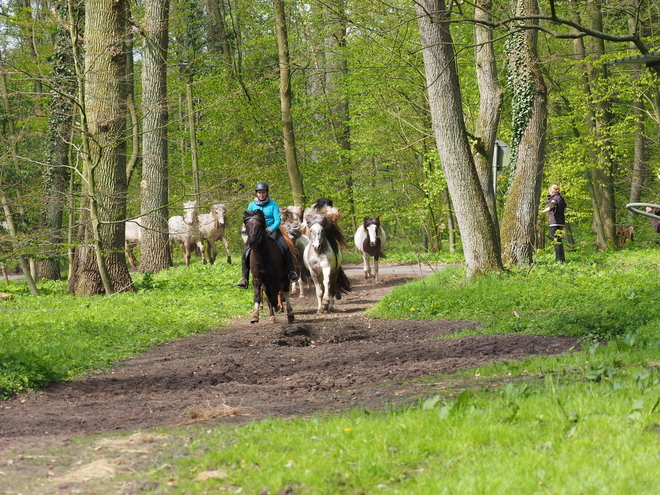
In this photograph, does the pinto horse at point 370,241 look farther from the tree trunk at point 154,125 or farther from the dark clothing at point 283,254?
the dark clothing at point 283,254

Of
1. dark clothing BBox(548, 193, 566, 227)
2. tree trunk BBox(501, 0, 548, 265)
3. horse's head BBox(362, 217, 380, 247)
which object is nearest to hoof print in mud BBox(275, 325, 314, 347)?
tree trunk BBox(501, 0, 548, 265)

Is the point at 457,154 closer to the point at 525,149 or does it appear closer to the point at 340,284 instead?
the point at 525,149

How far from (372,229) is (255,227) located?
31.3 ft

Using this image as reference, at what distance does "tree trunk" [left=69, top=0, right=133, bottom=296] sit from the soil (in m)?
5.50

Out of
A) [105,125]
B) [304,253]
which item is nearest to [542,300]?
[304,253]

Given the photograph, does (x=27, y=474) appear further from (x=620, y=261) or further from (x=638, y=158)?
(x=638, y=158)

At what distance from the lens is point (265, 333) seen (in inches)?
522

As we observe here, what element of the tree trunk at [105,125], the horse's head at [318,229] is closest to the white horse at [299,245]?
the horse's head at [318,229]

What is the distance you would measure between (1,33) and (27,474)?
23.7 meters

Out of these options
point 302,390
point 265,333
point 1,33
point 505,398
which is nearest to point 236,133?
point 1,33

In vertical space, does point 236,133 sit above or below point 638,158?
above

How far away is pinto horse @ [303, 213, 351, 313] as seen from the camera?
1662 centimetres

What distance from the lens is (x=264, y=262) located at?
14648mm

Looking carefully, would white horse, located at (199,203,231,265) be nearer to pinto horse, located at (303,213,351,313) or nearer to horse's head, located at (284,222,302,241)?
horse's head, located at (284,222,302,241)
